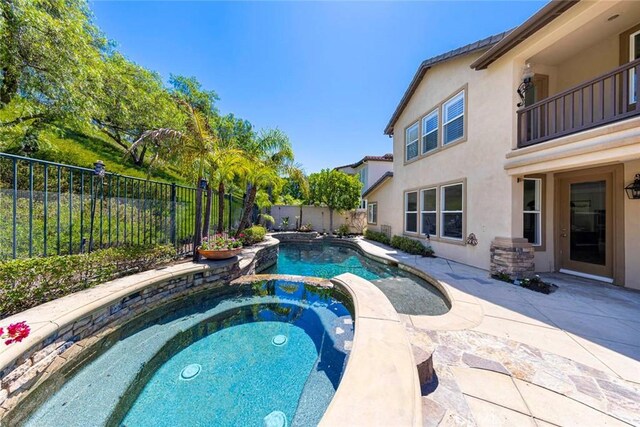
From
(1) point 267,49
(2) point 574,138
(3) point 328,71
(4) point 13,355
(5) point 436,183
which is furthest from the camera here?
(3) point 328,71

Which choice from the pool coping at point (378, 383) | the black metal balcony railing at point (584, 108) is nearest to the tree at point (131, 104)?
the pool coping at point (378, 383)

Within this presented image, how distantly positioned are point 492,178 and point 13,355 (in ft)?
32.8

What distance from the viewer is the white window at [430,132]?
974 cm

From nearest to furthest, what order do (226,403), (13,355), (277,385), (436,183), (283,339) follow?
1. (13,355)
2. (226,403)
3. (277,385)
4. (283,339)
5. (436,183)

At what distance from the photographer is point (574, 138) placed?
16.6ft

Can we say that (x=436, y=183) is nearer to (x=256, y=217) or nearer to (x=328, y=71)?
(x=328, y=71)

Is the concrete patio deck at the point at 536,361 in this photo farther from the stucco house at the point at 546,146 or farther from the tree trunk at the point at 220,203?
the tree trunk at the point at 220,203

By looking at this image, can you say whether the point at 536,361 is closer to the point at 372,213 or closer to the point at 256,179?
the point at 256,179

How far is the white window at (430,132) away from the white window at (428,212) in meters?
1.89

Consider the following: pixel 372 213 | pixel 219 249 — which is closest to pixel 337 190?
pixel 372 213

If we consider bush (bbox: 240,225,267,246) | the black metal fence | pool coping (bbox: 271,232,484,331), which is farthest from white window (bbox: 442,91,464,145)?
the black metal fence

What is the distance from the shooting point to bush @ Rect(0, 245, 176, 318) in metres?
3.37

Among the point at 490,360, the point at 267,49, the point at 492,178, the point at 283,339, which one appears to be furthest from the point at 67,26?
the point at 492,178

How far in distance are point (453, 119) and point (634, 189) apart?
4.99 m
